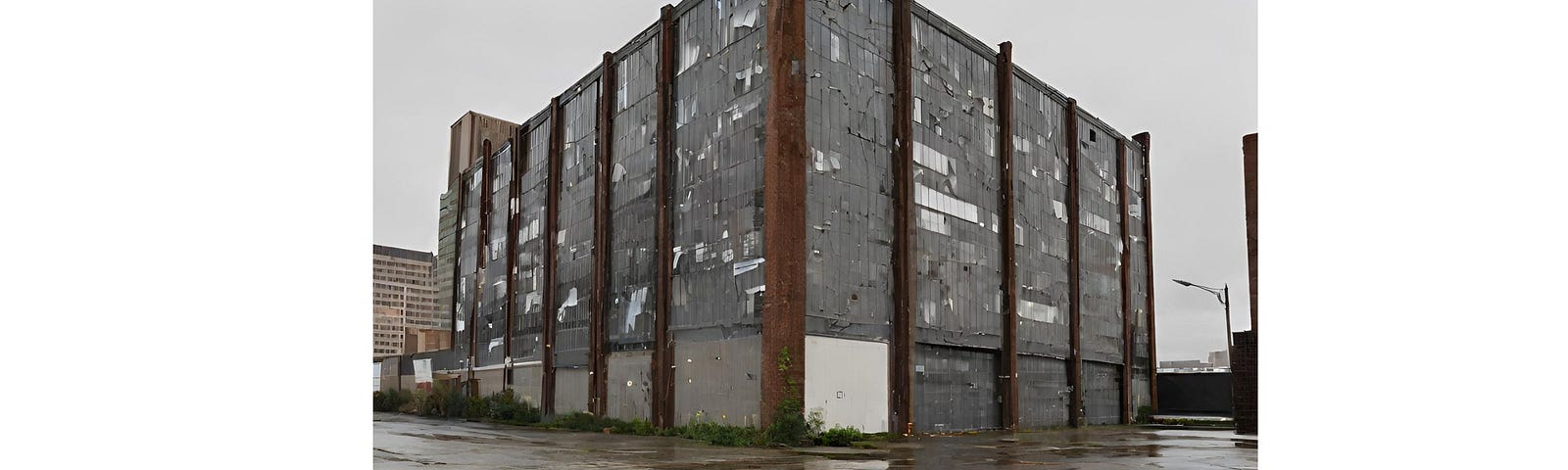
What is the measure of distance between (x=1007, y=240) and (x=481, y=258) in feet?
90.7

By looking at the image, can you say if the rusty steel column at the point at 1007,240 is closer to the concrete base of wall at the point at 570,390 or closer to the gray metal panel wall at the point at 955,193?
the gray metal panel wall at the point at 955,193

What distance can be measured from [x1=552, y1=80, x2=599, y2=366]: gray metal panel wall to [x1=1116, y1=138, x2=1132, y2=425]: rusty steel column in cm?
2553

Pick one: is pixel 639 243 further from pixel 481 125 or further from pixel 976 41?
pixel 481 125

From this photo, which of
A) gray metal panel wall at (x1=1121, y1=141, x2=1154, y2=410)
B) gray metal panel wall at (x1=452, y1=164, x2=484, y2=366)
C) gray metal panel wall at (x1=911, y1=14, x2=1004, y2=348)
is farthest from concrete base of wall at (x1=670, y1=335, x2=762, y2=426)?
gray metal panel wall at (x1=1121, y1=141, x2=1154, y2=410)

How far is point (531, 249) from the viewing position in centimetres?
4453

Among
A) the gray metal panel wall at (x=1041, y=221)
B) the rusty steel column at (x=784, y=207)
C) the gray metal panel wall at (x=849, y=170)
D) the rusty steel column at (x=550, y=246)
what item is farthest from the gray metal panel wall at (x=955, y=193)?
the rusty steel column at (x=550, y=246)

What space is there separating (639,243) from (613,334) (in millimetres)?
3685

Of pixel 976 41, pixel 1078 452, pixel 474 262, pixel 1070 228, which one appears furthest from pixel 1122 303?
pixel 474 262

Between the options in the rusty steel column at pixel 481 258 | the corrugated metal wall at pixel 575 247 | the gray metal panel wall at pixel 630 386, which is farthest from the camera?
the rusty steel column at pixel 481 258

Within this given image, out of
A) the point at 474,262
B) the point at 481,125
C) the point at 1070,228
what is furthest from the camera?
the point at 481,125

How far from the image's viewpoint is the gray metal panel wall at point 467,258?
50.8 meters

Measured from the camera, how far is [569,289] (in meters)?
39.5

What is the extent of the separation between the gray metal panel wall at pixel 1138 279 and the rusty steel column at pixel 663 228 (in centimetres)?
2537

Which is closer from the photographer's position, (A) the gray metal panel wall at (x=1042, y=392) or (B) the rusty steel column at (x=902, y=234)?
(B) the rusty steel column at (x=902, y=234)
